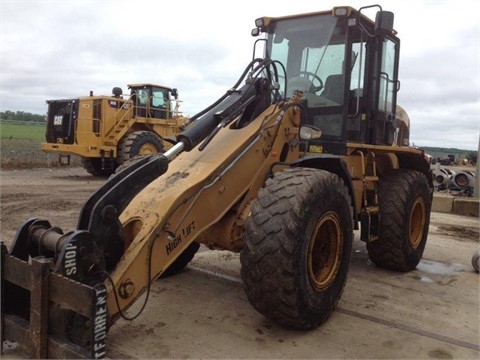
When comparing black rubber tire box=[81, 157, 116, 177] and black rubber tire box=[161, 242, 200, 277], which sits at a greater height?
black rubber tire box=[81, 157, 116, 177]

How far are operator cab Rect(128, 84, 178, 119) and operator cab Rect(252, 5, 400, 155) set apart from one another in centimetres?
1102

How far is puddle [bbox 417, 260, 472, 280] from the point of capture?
5.89m

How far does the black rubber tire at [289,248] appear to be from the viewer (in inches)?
129

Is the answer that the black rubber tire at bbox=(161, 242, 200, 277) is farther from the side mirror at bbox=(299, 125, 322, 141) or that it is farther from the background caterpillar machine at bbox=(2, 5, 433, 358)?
the side mirror at bbox=(299, 125, 322, 141)

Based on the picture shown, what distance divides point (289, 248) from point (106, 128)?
12.4 metres

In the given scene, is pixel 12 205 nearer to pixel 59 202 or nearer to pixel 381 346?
pixel 59 202

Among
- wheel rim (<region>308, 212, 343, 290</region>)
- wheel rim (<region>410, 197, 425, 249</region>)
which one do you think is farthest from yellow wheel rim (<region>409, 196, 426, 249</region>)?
wheel rim (<region>308, 212, 343, 290</region>)

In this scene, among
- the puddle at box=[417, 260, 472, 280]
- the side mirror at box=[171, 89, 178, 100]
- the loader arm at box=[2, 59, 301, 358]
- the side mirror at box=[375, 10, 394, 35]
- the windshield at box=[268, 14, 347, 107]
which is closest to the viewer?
the loader arm at box=[2, 59, 301, 358]

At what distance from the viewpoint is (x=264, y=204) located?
3.38 metres

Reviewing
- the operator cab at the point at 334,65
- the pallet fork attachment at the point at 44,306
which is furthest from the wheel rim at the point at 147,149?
the pallet fork attachment at the point at 44,306

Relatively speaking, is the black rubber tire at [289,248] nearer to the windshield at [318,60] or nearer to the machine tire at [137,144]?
the windshield at [318,60]

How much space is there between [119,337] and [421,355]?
2.26 meters

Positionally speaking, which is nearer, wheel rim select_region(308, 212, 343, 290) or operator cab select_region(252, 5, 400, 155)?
wheel rim select_region(308, 212, 343, 290)

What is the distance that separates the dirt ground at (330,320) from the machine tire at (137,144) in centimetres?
796
